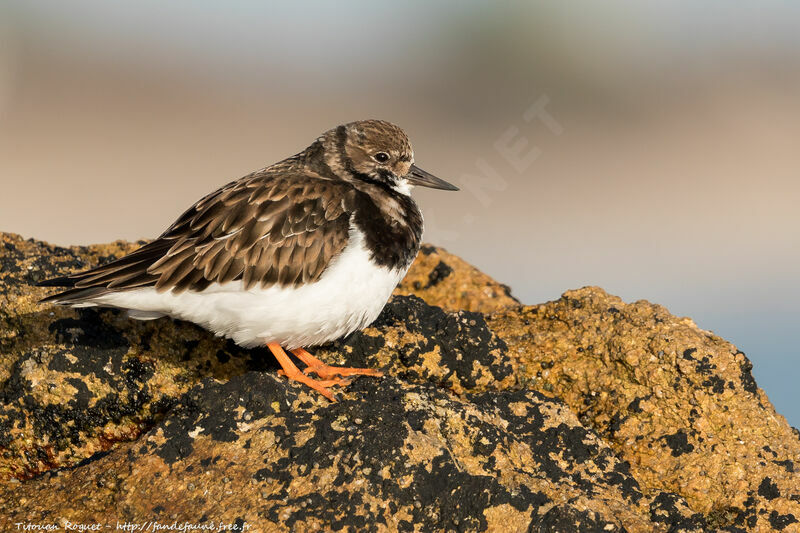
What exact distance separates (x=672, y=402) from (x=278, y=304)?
271cm

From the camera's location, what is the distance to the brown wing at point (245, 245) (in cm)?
493

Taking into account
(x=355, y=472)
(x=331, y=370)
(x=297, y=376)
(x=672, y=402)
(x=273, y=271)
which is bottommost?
(x=355, y=472)

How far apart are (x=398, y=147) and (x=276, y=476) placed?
115 inches

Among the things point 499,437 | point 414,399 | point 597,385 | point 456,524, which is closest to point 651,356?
point 597,385

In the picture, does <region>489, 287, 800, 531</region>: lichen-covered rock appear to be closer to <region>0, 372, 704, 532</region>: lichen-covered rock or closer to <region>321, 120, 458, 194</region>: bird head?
<region>0, 372, 704, 532</region>: lichen-covered rock

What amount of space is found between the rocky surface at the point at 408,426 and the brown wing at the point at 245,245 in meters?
0.50

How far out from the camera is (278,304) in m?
4.94

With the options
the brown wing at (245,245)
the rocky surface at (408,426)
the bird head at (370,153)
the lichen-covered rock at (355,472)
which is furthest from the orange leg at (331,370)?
the bird head at (370,153)

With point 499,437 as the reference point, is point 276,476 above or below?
below

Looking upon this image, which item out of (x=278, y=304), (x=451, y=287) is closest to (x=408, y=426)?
(x=278, y=304)

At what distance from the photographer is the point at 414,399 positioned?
448cm

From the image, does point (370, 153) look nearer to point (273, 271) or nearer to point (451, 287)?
point (273, 271)

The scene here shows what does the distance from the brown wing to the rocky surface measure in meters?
0.50

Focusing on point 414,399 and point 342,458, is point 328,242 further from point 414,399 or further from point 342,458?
point 342,458
